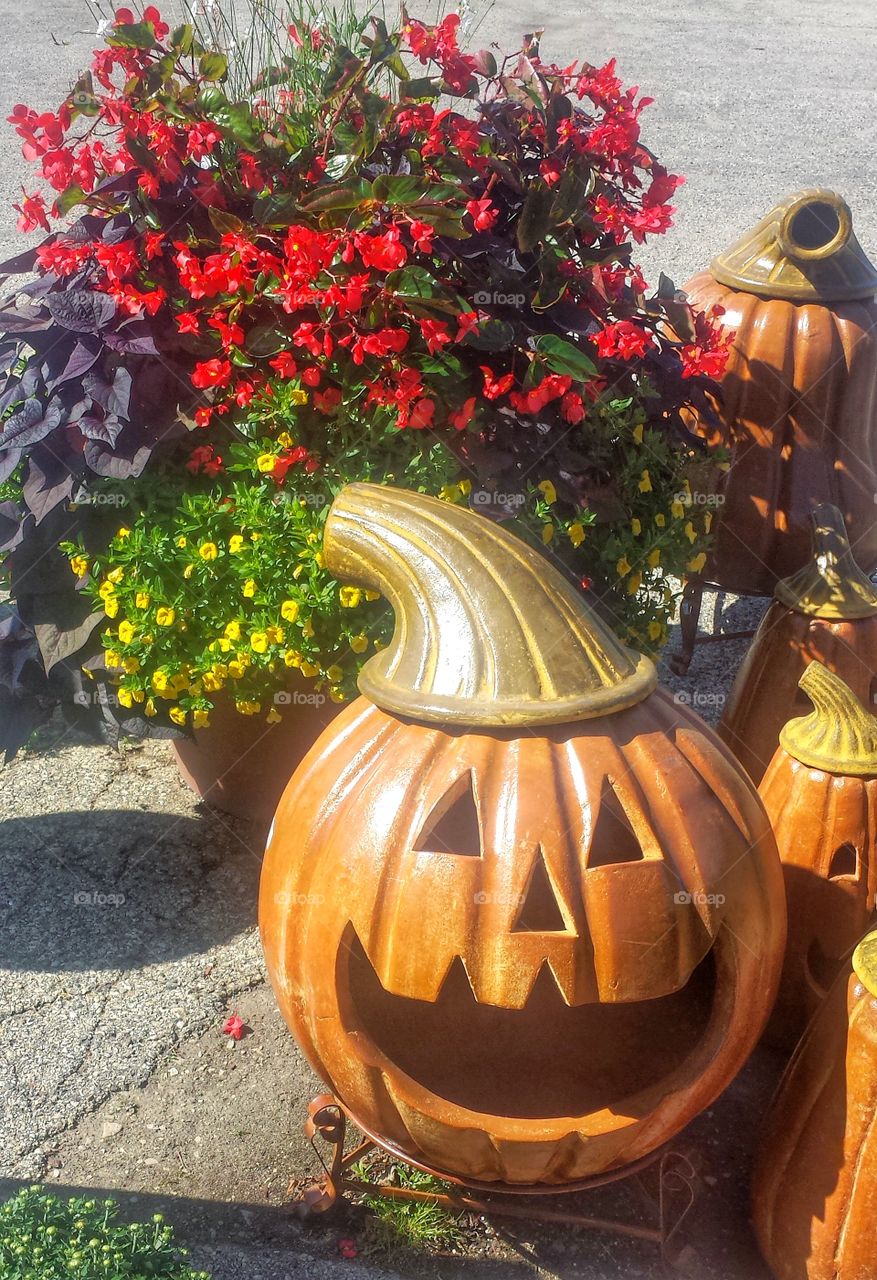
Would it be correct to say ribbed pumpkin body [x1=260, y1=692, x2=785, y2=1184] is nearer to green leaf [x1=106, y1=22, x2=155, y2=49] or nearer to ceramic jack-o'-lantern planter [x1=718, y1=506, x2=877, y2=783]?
ceramic jack-o'-lantern planter [x1=718, y1=506, x2=877, y2=783]

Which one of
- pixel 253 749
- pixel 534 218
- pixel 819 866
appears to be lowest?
pixel 253 749

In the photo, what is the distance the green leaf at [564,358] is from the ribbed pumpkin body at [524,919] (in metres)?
0.93

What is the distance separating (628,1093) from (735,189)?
860 centimetres

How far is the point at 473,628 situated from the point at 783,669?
4.12 feet

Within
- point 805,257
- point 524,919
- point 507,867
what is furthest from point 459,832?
point 805,257

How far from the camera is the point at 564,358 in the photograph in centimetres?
272

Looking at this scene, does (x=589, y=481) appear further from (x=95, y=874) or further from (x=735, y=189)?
(x=735, y=189)

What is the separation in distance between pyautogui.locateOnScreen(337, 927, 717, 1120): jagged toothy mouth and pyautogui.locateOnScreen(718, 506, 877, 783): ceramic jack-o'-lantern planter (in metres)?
0.89

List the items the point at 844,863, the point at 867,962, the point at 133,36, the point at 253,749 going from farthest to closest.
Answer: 1. the point at 253,749
2. the point at 133,36
3. the point at 844,863
4. the point at 867,962

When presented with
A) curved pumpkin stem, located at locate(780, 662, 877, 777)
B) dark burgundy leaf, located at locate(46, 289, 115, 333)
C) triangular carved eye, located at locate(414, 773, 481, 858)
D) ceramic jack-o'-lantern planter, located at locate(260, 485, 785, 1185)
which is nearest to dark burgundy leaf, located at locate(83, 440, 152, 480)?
dark burgundy leaf, located at locate(46, 289, 115, 333)

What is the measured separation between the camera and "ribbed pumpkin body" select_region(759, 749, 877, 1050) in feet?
7.77

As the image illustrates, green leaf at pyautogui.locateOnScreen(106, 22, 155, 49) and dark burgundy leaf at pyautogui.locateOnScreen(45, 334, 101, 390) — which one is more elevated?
green leaf at pyautogui.locateOnScreen(106, 22, 155, 49)

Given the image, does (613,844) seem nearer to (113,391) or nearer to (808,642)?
(808,642)

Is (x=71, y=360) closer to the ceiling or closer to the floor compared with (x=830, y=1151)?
closer to the ceiling
